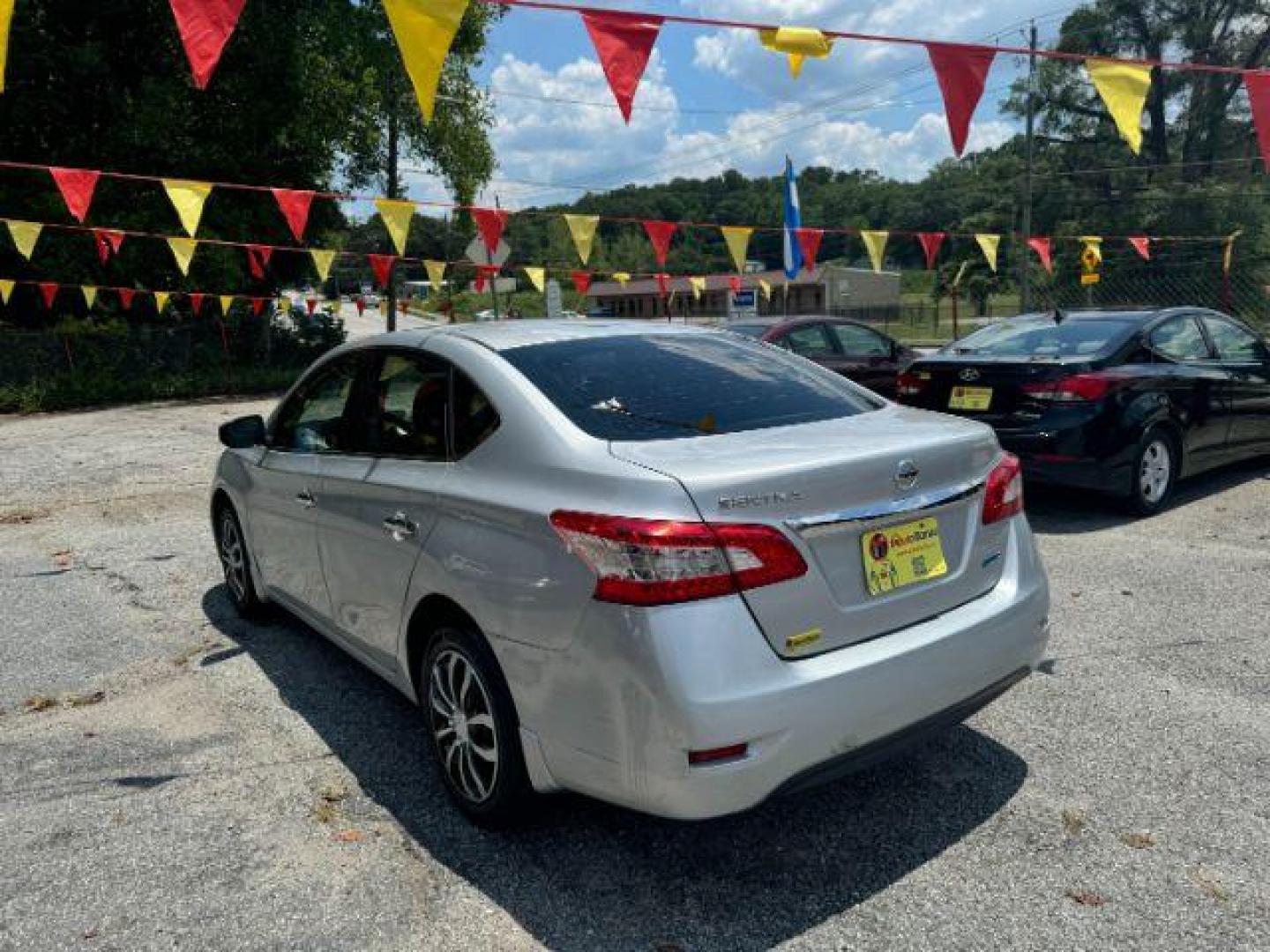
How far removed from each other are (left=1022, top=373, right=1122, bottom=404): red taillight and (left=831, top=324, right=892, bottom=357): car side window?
443 centimetres

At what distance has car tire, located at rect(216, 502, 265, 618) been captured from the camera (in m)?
4.82

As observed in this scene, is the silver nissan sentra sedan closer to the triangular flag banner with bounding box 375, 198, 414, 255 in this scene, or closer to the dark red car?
the dark red car

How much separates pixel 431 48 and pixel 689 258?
76686 millimetres

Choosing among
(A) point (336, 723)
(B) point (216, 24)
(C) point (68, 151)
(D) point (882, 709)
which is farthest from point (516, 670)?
(C) point (68, 151)

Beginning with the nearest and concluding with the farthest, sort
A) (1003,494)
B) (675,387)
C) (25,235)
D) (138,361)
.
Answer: (1003,494), (675,387), (25,235), (138,361)

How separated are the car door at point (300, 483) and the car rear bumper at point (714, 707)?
1.75 metres

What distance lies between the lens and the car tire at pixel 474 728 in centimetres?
265

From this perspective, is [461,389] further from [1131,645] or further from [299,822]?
[1131,645]

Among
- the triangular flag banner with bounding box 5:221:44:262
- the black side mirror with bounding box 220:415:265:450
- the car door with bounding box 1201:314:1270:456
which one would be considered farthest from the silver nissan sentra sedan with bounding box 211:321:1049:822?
the triangular flag banner with bounding box 5:221:44:262

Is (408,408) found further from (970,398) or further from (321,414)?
(970,398)

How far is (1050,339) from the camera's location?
672 centimetres

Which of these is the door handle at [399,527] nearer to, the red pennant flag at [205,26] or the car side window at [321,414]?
the car side window at [321,414]

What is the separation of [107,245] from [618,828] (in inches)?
852

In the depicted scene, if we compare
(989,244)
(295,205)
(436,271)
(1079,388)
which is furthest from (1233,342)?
(436,271)
